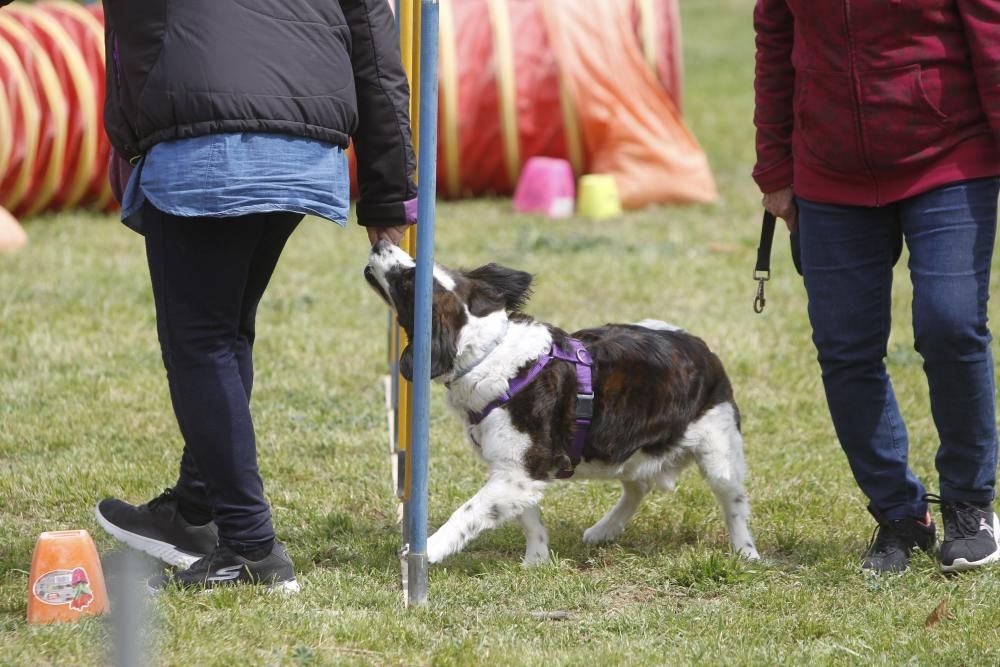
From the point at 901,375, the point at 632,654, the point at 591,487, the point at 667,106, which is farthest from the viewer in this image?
the point at 667,106

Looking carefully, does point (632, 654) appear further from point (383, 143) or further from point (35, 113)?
point (35, 113)

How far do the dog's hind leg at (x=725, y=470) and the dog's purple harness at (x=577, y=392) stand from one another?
461 millimetres

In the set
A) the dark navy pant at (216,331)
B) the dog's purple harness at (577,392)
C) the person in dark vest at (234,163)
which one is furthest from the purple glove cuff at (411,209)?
the dog's purple harness at (577,392)

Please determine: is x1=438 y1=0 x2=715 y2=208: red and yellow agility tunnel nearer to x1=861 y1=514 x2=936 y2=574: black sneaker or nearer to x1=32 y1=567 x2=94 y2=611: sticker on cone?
x1=861 y1=514 x2=936 y2=574: black sneaker

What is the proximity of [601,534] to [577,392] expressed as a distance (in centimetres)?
68

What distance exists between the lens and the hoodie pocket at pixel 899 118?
3588 mm

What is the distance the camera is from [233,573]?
3.70 m

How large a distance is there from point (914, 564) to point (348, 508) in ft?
6.64

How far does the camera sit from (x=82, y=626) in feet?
11.2

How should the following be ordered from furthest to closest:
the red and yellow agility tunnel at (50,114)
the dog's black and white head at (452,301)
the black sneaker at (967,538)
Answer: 1. the red and yellow agility tunnel at (50,114)
2. the black sneaker at (967,538)
3. the dog's black and white head at (452,301)

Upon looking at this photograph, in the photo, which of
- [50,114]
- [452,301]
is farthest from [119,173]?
[50,114]

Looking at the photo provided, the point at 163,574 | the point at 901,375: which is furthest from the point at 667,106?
the point at 163,574

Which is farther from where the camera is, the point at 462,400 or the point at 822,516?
the point at 822,516

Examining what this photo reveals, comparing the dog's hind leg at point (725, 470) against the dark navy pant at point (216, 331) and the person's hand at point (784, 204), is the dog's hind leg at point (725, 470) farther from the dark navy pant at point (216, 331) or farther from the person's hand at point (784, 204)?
the dark navy pant at point (216, 331)
